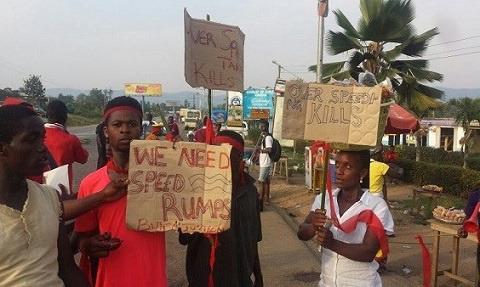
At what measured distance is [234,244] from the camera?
9.04ft

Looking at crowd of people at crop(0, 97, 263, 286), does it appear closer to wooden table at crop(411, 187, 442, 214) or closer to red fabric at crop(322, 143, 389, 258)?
red fabric at crop(322, 143, 389, 258)

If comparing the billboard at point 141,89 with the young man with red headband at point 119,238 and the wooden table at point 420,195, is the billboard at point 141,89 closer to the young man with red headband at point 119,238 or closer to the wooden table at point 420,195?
the wooden table at point 420,195

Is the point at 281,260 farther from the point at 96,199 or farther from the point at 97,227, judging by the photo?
the point at 96,199

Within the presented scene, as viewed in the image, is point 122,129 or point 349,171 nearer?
point 122,129

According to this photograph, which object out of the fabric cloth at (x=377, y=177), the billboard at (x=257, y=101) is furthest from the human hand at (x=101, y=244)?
the billboard at (x=257, y=101)

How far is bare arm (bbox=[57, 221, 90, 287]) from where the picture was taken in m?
1.87

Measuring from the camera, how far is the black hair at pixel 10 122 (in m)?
1.71

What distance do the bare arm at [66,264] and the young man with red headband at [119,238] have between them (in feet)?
0.44

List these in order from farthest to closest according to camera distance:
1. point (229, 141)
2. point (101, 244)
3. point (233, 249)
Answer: point (229, 141), point (233, 249), point (101, 244)

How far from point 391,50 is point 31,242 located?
1302 centimetres

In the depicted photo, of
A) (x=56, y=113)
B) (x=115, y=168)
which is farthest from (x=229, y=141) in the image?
(x=56, y=113)

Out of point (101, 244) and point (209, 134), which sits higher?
point (209, 134)

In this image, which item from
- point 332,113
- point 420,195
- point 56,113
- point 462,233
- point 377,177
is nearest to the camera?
point 332,113

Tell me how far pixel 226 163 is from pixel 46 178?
130cm
